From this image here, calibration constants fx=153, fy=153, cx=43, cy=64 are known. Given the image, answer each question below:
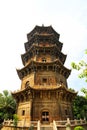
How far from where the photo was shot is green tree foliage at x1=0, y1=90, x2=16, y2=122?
93.1ft

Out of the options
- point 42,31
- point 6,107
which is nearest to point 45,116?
point 6,107

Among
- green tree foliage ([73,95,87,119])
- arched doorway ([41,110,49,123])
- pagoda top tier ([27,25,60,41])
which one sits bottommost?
arched doorway ([41,110,49,123])

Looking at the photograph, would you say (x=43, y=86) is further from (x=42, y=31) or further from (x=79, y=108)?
(x=79, y=108)

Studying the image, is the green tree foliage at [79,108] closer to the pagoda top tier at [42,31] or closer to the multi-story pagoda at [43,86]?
the multi-story pagoda at [43,86]

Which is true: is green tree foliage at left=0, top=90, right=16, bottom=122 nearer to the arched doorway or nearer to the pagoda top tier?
the arched doorway

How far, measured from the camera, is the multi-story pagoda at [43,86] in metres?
18.9

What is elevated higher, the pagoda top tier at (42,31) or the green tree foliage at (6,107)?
the pagoda top tier at (42,31)

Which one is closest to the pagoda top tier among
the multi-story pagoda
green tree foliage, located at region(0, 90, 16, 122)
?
the multi-story pagoda

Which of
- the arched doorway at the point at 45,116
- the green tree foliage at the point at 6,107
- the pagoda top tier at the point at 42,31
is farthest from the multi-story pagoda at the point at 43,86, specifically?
the green tree foliage at the point at 6,107

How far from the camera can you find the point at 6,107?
2991 centimetres

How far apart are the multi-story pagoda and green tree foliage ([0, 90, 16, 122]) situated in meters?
8.75

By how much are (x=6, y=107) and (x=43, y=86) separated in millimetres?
13537

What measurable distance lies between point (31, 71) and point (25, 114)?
6.38m

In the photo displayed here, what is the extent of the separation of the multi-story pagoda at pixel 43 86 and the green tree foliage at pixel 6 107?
8.75 metres
